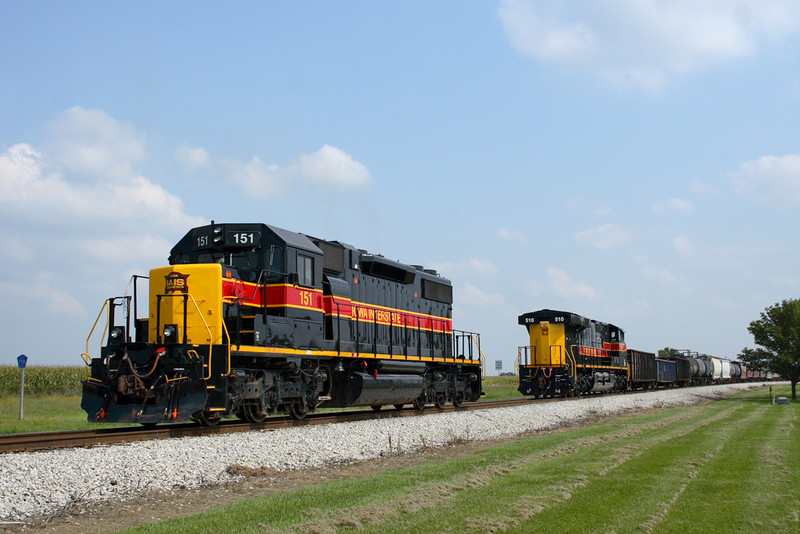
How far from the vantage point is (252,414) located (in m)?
14.0

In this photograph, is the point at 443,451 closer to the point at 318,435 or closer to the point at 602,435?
the point at 318,435

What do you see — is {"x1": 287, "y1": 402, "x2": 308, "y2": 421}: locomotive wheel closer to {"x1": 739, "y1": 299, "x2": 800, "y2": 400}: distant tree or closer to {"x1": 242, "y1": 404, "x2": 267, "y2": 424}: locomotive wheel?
{"x1": 242, "y1": 404, "x2": 267, "y2": 424}: locomotive wheel

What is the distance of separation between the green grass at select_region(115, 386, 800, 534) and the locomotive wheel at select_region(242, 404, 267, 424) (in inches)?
171

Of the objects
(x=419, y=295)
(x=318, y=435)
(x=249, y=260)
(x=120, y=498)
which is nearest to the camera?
(x=120, y=498)

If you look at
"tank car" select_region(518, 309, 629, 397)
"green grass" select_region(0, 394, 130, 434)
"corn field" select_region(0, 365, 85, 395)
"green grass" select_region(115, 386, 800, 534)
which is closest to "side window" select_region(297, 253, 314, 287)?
"green grass" select_region(115, 386, 800, 534)

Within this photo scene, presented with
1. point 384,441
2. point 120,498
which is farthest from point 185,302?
point 120,498

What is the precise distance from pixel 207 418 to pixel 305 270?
11.8 ft

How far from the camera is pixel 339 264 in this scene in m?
16.9

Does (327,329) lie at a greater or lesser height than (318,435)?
greater

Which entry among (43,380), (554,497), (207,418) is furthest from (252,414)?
(43,380)

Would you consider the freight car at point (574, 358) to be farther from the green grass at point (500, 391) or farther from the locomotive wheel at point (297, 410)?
the locomotive wheel at point (297, 410)

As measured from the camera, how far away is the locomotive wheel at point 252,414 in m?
13.8

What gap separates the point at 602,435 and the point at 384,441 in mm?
4576

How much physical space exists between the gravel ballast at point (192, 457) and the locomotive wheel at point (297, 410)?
1.51 meters
